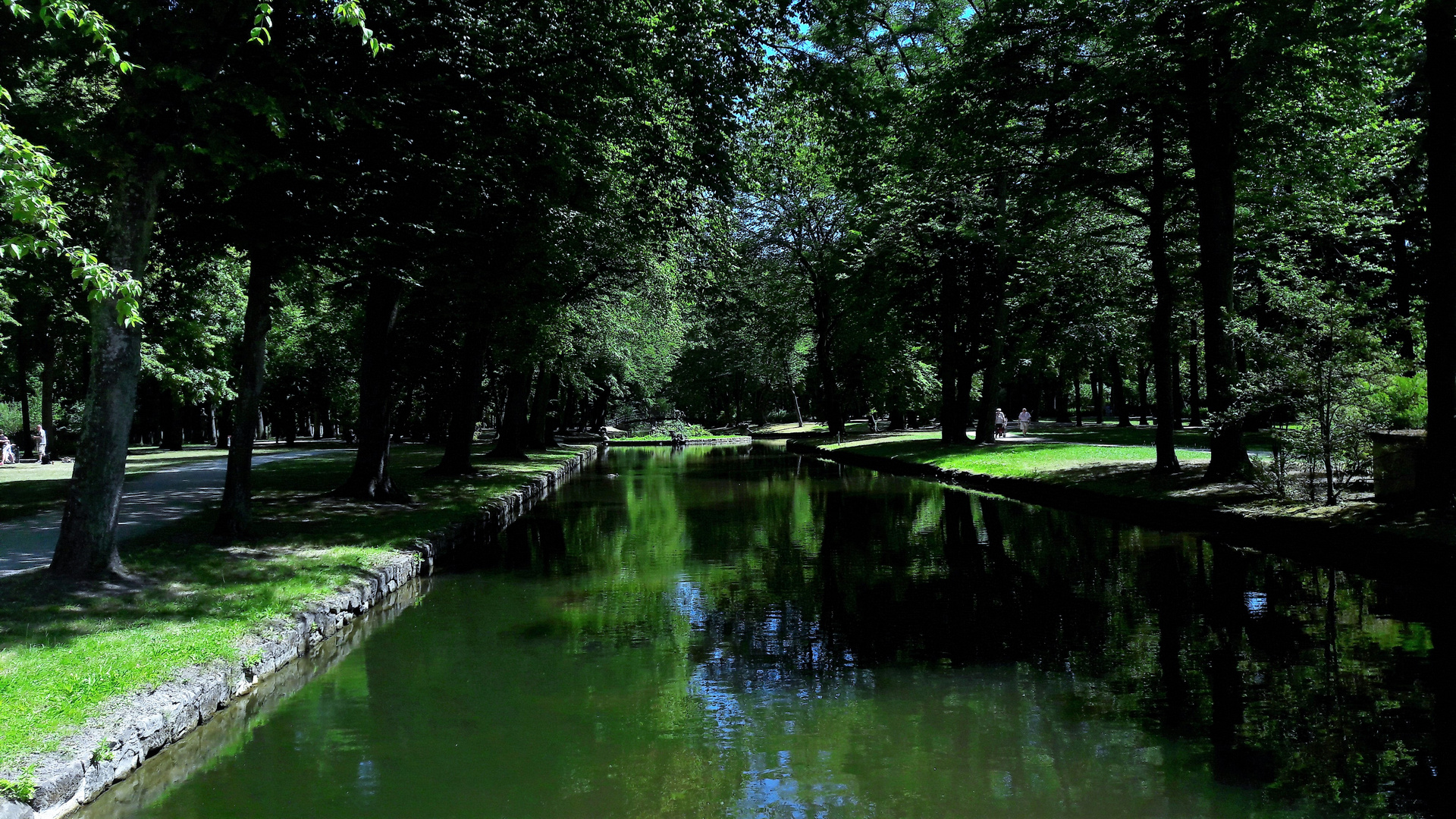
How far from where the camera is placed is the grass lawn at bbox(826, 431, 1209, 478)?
67.4ft

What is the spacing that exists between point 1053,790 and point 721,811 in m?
1.80

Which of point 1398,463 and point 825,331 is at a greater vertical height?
point 825,331

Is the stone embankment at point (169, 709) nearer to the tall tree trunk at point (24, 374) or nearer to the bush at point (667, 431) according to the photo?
the tall tree trunk at point (24, 374)

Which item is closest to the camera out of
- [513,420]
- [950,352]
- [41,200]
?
[41,200]

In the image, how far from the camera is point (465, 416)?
2266 centimetres

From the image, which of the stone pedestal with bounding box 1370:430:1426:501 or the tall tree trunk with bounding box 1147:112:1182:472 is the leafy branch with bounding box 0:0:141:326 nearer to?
the stone pedestal with bounding box 1370:430:1426:501

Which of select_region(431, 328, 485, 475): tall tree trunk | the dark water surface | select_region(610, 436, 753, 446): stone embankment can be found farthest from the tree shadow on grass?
select_region(610, 436, 753, 446): stone embankment

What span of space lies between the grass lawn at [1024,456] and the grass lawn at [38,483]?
18616 mm

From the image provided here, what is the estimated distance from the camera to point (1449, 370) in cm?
1085

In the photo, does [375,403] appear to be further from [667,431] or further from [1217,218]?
[667,431]

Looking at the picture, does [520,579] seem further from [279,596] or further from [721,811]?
[721,811]

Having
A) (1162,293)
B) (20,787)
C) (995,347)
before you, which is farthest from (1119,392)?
(20,787)

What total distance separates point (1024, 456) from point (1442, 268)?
13.5 m

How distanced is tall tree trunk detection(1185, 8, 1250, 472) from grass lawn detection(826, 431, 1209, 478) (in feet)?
11.6
